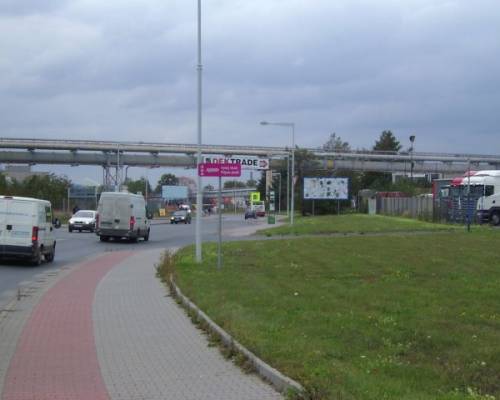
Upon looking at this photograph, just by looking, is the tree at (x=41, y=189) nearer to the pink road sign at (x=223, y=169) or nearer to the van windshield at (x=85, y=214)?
the van windshield at (x=85, y=214)

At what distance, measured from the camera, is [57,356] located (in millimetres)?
9281

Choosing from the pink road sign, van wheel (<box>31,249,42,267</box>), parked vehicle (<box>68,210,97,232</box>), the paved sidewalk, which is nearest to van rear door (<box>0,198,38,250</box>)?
van wheel (<box>31,249,42,267</box>)

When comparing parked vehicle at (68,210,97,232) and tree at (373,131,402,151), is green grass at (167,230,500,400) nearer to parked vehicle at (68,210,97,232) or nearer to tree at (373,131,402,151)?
parked vehicle at (68,210,97,232)

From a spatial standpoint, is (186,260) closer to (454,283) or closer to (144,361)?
(454,283)

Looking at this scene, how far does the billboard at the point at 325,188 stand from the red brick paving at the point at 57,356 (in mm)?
49990

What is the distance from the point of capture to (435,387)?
6789 millimetres

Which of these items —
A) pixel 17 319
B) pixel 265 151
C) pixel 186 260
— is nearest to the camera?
pixel 17 319

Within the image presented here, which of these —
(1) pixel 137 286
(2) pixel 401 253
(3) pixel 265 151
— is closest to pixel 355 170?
(3) pixel 265 151

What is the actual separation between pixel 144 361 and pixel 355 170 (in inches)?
3176

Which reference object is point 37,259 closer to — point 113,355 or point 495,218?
point 113,355

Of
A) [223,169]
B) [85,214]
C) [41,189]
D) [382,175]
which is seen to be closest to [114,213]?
[85,214]

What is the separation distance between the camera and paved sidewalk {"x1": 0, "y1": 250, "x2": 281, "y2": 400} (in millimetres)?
7414

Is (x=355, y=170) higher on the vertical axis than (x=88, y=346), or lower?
higher

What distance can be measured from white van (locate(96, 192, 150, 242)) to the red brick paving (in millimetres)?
22418
